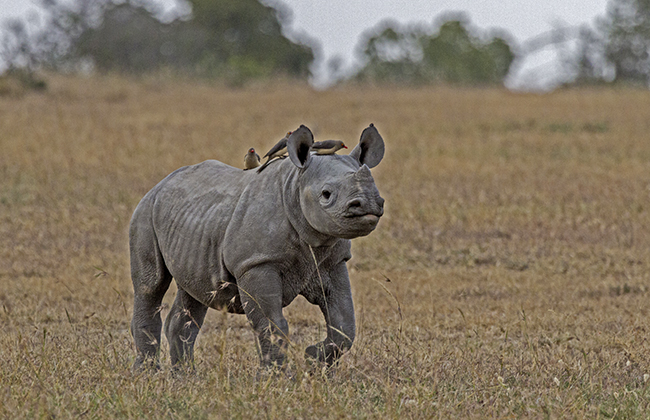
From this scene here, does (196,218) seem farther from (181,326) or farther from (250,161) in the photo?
(181,326)

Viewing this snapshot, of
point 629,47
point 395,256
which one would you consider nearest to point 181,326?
point 395,256

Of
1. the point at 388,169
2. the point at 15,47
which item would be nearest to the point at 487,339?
the point at 388,169

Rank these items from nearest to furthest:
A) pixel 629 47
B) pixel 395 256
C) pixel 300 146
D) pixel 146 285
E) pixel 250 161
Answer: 1. pixel 300 146
2. pixel 250 161
3. pixel 146 285
4. pixel 395 256
5. pixel 629 47

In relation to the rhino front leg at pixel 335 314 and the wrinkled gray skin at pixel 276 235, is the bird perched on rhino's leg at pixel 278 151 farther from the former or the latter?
the rhino front leg at pixel 335 314

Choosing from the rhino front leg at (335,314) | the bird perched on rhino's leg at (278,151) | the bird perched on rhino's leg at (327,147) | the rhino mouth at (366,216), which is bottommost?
the rhino front leg at (335,314)

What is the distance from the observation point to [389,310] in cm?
886

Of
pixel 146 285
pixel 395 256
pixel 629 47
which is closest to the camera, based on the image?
pixel 146 285

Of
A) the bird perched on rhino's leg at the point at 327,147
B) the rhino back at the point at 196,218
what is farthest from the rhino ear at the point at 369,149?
the rhino back at the point at 196,218

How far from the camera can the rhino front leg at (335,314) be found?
5.68 metres

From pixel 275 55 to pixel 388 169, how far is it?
3429 cm

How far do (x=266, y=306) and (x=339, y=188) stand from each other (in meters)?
0.87

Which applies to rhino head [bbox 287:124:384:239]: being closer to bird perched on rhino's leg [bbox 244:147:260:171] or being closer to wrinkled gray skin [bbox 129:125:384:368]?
wrinkled gray skin [bbox 129:125:384:368]

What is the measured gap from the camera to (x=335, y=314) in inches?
226

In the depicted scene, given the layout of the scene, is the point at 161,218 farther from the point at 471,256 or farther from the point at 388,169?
the point at 388,169
